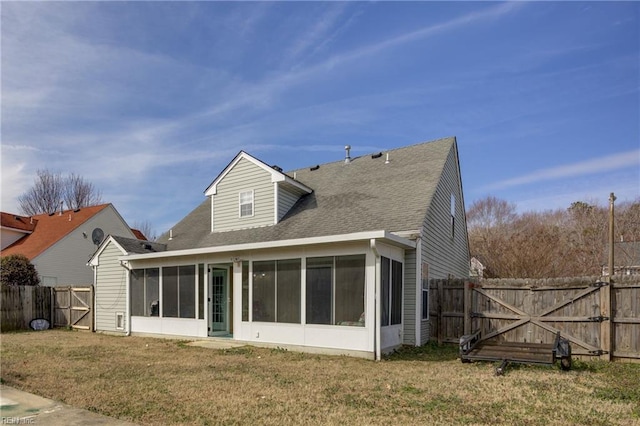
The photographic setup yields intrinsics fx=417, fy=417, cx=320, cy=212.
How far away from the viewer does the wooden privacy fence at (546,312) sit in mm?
8680

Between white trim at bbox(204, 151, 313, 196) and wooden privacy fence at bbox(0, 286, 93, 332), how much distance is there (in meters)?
6.29

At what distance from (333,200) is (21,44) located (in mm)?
8606

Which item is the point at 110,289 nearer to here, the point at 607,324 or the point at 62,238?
the point at 62,238

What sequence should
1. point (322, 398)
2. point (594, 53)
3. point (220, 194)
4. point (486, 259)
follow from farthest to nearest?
point (486, 259) → point (220, 194) → point (594, 53) → point (322, 398)

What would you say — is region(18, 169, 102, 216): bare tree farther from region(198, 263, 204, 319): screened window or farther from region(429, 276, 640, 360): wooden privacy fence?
region(429, 276, 640, 360): wooden privacy fence

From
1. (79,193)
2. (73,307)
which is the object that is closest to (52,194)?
(79,193)

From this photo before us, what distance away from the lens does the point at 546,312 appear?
9.53 m

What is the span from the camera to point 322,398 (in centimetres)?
563

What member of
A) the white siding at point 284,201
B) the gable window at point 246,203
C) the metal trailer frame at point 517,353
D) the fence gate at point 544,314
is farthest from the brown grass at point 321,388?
the gable window at point 246,203

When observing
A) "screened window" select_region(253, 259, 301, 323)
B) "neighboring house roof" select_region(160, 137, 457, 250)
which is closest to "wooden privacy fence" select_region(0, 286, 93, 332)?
"neighboring house roof" select_region(160, 137, 457, 250)

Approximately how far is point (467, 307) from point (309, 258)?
14.0 ft

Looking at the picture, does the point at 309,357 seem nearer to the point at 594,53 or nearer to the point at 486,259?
the point at 594,53

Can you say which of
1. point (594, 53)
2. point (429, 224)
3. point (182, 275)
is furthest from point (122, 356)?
point (594, 53)

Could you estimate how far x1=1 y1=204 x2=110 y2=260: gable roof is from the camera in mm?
23000
